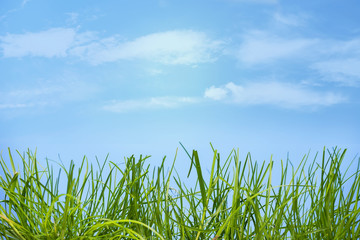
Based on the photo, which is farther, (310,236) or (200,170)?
(310,236)

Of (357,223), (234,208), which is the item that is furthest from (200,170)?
(357,223)

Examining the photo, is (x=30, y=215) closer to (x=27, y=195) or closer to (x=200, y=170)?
(x=27, y=195)

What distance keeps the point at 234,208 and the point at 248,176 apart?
0.12 m

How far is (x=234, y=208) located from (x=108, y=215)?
0.29 m

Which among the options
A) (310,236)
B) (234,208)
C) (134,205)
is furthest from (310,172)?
(134,205)

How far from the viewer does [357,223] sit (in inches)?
28.3

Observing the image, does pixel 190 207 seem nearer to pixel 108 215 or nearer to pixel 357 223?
pixel 108 215

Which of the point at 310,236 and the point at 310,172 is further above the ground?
the point at 310,172

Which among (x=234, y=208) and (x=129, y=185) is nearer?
(x=234, y=208)

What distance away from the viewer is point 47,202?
799mm

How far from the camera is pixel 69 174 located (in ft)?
2.48

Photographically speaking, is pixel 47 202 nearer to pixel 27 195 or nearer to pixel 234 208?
pixel 27 195

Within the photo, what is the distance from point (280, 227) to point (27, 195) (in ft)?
1.58

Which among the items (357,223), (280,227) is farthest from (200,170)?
(357,223)
